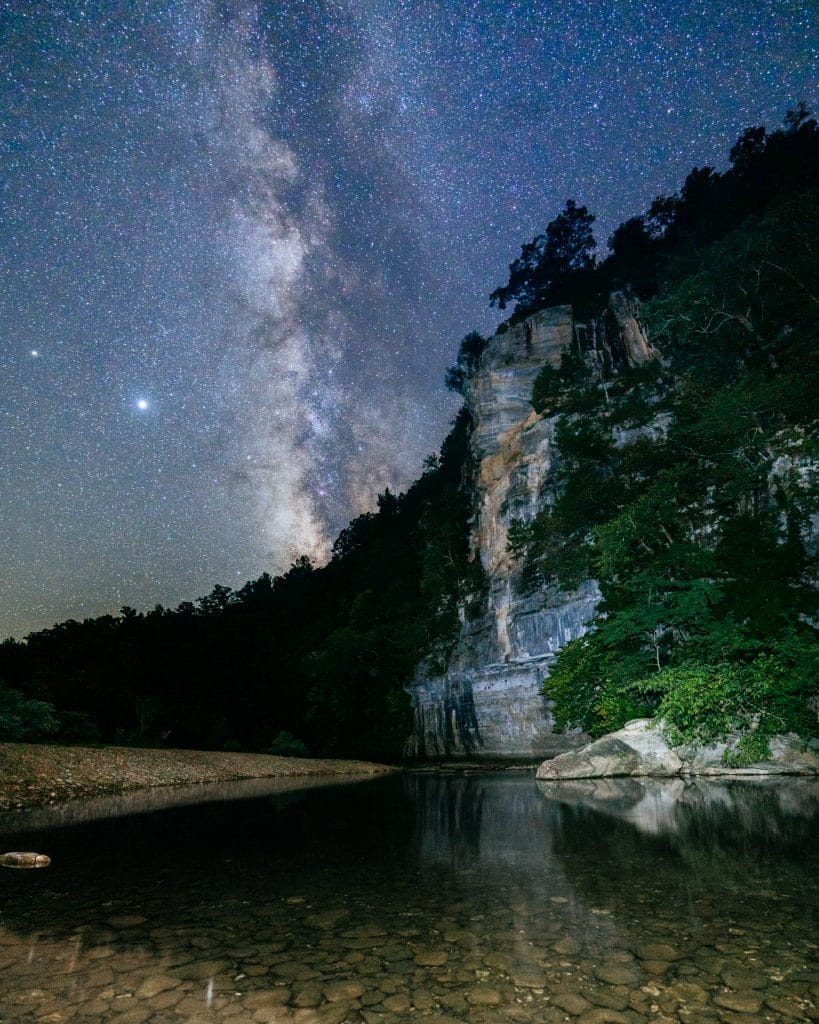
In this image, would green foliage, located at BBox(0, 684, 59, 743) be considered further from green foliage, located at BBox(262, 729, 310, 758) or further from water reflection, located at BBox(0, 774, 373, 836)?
green foliage, located at BBox(262, 729, 310, 758)

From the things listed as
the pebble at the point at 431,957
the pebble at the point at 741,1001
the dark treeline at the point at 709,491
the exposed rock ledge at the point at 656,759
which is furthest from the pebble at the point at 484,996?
the exposed rock ledge at the point at 656,759

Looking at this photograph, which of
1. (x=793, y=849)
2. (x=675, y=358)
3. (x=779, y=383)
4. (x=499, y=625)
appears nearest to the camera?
(x=793, y=849)

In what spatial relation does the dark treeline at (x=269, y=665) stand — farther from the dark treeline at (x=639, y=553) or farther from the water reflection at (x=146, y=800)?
the water reflection at (x=146, y=800)

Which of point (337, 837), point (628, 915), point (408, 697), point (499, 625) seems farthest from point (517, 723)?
point (628, 915)

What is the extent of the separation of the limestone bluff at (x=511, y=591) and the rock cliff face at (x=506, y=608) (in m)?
0.08

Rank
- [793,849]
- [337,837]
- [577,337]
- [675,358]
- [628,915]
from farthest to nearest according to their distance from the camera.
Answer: [577,337]
[675,358]
[337,837]
[793,849]
[628,915]

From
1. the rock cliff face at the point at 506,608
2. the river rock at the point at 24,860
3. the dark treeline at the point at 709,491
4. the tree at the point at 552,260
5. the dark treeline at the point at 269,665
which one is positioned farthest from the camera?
the tree at the point at 552,260

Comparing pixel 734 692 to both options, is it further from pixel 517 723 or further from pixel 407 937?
pixel 517 723

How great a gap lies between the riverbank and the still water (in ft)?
24.8

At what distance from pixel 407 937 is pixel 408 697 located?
155 feet

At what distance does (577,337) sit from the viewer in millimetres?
47906

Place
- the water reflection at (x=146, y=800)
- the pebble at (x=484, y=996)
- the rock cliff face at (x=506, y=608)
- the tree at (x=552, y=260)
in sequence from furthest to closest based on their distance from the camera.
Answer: the tree at (x=552, y=260)
the rock cliff face at (x=506, y=608)
the water reflection at (x=146, y=800)
the pebble at (x=484, y=996)

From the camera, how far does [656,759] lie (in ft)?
69.8

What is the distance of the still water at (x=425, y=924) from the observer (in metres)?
4.00
